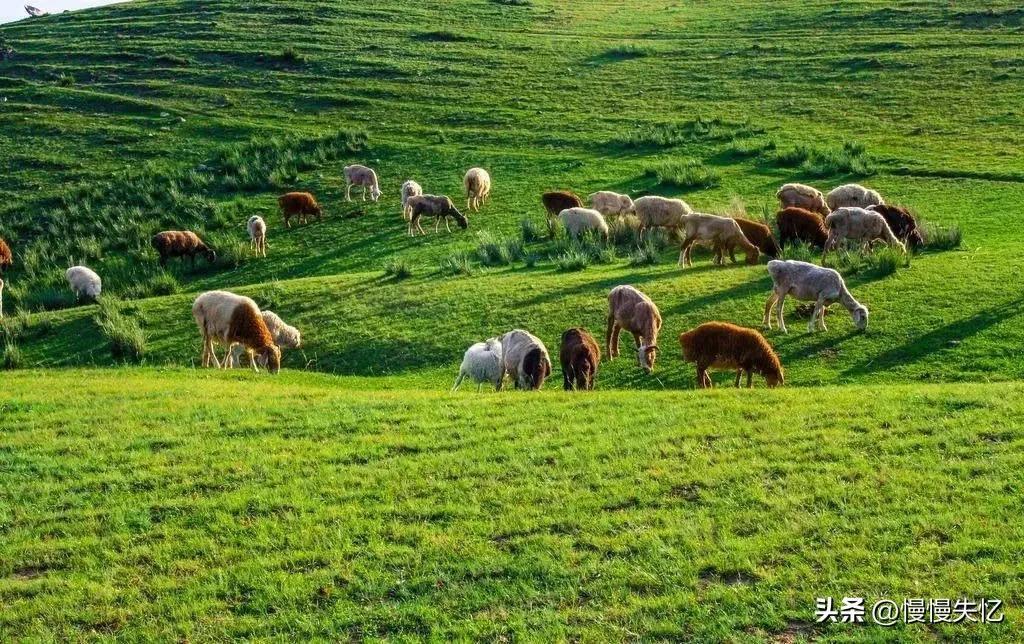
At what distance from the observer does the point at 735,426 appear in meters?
11.2

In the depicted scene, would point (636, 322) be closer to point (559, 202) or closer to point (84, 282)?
point (559, 202)

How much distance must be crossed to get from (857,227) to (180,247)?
61.5ft

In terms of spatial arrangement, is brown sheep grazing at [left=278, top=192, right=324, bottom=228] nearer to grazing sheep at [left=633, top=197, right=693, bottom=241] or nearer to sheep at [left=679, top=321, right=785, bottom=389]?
grazing sheep at [left=633, top=197, right=693, bottom=241]

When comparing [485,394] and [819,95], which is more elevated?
[819,95]

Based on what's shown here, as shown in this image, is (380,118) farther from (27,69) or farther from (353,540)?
(353,540)

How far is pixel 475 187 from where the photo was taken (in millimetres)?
30938

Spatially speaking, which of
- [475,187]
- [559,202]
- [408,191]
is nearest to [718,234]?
[559,202]

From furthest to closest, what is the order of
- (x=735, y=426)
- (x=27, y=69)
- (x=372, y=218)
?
(x=27, y=69) < (x=372, y=218) < (x=735, y=426)

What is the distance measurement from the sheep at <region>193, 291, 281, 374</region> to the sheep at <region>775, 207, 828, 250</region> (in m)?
12.0

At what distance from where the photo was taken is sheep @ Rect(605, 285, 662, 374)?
16062mm

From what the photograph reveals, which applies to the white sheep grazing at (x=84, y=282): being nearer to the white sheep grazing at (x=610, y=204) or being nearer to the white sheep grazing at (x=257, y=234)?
the white sheep grazing at (x=257, y=234)

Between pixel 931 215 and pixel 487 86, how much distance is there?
26.5 metres

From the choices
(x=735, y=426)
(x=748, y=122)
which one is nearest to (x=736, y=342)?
(x=735, y=426)

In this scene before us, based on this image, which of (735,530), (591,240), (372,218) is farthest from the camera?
(372,218)
